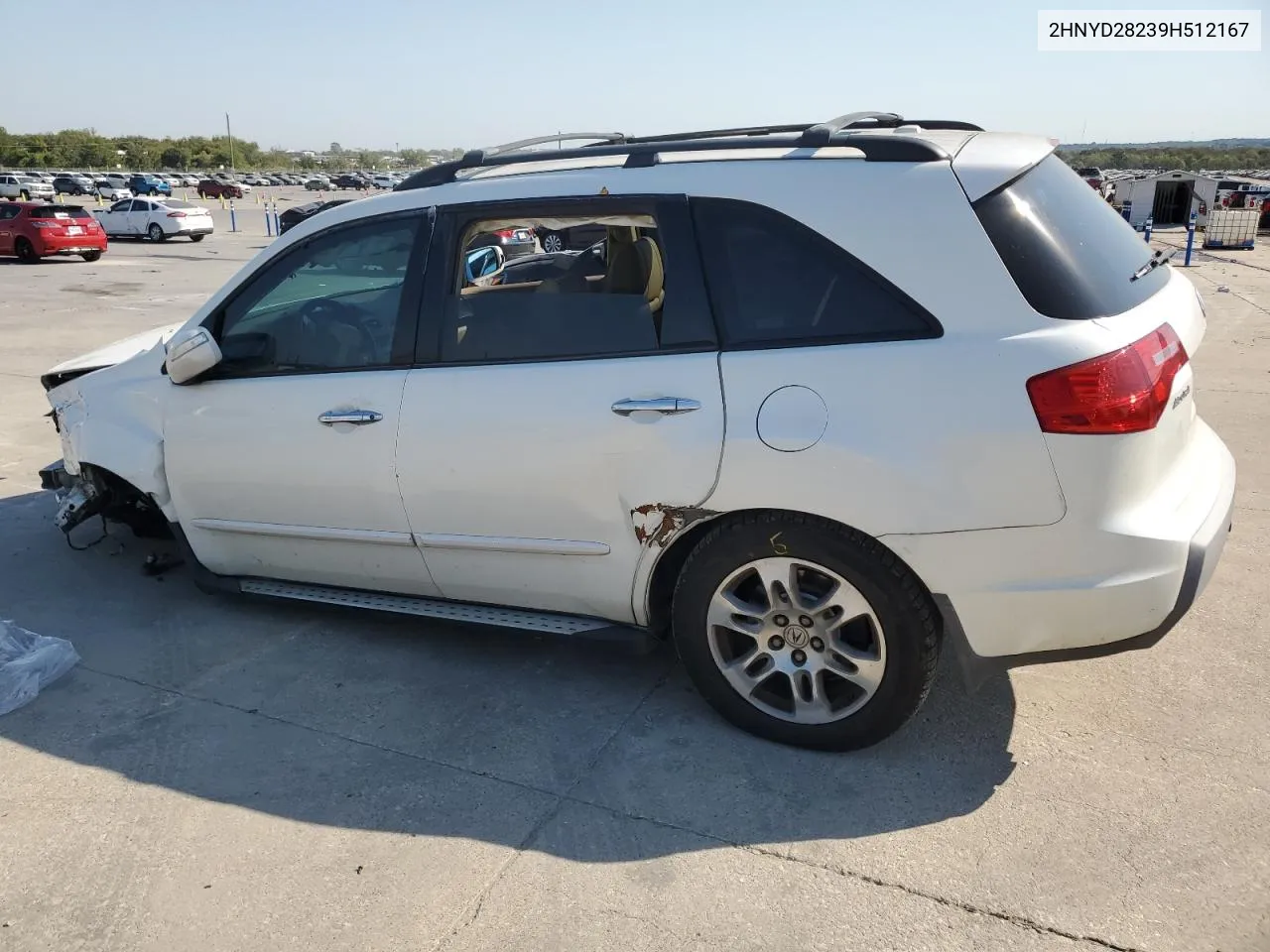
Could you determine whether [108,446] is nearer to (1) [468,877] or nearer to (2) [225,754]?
(2) [225,754]

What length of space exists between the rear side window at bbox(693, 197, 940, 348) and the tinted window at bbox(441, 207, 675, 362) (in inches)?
7.3

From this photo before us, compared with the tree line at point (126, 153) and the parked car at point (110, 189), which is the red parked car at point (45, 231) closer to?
the parked car at point (110, 189)

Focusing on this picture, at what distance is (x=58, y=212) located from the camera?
2359 cm

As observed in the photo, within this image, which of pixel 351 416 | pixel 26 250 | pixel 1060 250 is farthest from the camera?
pixel 26 250

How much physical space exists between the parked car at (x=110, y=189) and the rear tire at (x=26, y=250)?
3618cm

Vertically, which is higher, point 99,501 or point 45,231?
point 45,231

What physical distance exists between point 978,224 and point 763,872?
1893 mm

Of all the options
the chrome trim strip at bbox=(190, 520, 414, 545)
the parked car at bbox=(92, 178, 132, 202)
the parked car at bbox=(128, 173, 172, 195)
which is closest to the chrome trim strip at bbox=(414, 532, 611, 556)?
the chrome trim strip at bbox=(190, 520, 414, 545)

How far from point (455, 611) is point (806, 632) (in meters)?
1.34

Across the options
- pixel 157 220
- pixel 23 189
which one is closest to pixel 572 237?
pixel 157 220

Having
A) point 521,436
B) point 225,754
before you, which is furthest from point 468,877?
point 521,436

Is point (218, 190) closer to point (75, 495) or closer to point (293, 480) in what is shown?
point (75, 495)

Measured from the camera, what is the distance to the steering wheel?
3.76 m

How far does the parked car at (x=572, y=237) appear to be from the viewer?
12.4 ft
